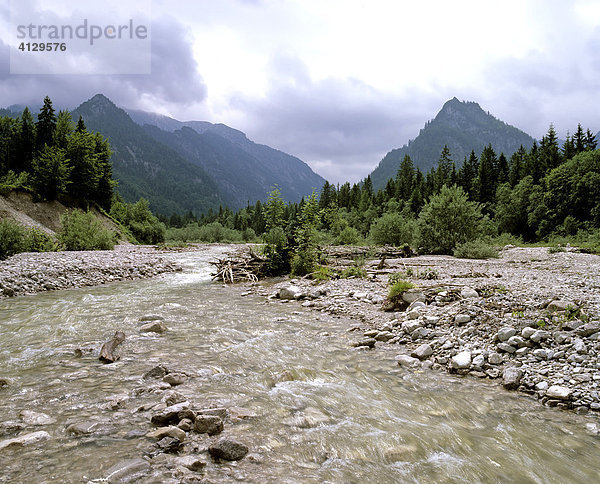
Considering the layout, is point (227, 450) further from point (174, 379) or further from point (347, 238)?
point (347, 238)

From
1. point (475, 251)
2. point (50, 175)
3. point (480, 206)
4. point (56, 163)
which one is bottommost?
point (475, 251)

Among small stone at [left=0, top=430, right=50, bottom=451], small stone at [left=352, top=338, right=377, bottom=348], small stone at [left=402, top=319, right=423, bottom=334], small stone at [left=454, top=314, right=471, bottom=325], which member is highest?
small stone at [left=454, top=314, right=471, bottom=325]

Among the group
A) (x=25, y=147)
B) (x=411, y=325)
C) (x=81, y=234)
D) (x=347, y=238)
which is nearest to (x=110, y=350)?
(x=411, y=325)

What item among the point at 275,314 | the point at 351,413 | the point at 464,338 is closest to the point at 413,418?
the point at 351,413

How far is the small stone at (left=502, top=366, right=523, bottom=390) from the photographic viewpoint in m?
4.04

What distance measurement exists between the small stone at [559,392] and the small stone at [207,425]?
13.0ft

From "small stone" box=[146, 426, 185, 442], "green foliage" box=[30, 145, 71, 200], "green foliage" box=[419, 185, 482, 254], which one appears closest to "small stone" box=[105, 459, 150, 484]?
"small stone" box=[146, 426, 185, 442]

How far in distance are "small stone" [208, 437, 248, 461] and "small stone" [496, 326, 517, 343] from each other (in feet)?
14.3

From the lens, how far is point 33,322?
6.76 meters

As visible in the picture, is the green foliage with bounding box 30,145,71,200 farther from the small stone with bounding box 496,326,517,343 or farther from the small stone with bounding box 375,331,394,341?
the small stone with bounding box 496,326,517,343

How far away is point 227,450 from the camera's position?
8.11 ft

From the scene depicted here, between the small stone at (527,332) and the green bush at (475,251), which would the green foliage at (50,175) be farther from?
the small stone at (527,332)

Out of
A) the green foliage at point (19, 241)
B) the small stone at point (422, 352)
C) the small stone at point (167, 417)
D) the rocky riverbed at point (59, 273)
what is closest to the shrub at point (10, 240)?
the green foliage at point (19, 241)

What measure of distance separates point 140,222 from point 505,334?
6444 centimetres
